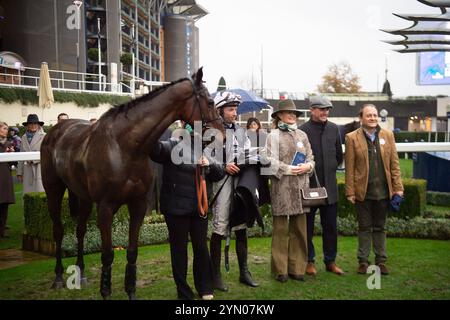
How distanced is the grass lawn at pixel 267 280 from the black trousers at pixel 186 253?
0.29 m

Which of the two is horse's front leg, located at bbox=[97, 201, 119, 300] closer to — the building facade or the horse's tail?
the horse's tail

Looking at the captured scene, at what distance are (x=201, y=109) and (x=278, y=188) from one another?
1404 mm

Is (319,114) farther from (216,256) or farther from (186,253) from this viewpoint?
(186,253)

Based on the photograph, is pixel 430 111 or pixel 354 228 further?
pixel 430 111

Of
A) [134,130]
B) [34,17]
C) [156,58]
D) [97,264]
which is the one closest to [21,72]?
[34,17]

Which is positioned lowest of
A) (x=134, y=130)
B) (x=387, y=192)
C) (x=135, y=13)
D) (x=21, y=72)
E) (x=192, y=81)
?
(x=387, y=192)

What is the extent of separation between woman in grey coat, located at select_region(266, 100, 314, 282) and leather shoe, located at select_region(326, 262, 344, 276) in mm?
427

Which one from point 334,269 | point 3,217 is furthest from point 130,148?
point 3,217

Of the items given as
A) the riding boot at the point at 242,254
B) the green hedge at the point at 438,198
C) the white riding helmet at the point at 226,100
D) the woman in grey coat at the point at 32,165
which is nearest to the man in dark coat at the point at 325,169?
the riding boot at the point at 242,254

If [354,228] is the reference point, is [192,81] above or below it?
above

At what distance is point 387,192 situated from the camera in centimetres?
510

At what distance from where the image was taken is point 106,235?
394 centimetres
